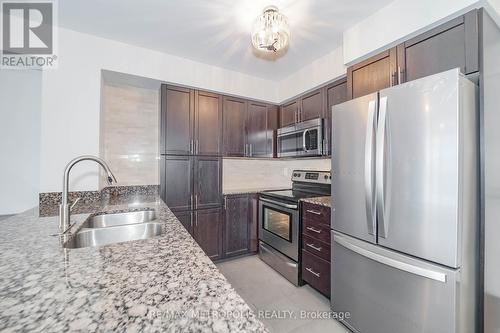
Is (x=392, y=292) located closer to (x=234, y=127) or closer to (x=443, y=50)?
(x=443, y=50)

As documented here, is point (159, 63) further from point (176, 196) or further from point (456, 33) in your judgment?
point (456, 33)

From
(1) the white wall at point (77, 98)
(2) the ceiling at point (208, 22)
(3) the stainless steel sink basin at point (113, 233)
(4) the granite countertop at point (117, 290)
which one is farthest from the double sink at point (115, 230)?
(2) the ceiling at point (208, 22)

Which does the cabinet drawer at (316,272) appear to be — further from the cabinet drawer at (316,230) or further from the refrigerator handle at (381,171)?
the refrigerator handle at (381,171)

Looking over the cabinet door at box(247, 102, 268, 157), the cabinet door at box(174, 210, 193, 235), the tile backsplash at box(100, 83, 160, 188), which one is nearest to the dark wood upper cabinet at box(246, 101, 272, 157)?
the cabinet door at box(247, 102, 268, 157)

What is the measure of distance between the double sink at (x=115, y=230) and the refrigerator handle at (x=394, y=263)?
1.38m

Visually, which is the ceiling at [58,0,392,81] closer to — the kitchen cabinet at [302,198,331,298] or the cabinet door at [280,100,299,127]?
the cabinet door at [280,100,299,127]

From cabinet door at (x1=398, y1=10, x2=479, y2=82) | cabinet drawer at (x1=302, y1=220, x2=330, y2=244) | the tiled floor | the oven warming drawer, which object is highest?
cabinet door at (x1=398, y1=10, x2=479, y2=82)

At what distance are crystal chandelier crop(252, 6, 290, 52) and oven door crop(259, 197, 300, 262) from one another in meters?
1.60

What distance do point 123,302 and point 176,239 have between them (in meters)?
0.47

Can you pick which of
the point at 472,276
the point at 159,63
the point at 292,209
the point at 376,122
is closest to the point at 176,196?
the point at 292,209

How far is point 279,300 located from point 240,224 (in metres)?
1.13

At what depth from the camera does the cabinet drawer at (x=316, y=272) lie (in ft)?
6.50

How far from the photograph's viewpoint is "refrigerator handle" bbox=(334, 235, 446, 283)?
3.81 ft

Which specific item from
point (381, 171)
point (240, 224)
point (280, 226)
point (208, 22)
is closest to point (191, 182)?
point (240, 224)
